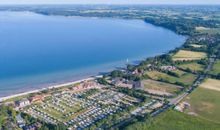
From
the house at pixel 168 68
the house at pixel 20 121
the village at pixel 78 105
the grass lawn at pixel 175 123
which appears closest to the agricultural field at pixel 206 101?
the grass lawn at pixel 175 123

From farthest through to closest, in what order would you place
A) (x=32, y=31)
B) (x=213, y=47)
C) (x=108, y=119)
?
(x=32, y=31) → (x=213, y=47) → (x=108, y=119)

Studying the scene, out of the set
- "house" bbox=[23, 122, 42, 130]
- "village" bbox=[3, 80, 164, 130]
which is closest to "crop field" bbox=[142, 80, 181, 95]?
"village" bbox=[3, 80, 164, 130]

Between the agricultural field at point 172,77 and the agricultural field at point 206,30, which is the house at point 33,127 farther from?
the agricultural field at point 206,30

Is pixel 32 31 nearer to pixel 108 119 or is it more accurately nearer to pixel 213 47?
pixel 213 47

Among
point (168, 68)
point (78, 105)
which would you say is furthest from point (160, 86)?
point (78, 105)

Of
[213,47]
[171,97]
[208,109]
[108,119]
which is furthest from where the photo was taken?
[213,47]

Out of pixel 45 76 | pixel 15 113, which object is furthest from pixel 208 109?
pixel 45 76

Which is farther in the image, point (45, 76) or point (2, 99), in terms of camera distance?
point (45, 76)

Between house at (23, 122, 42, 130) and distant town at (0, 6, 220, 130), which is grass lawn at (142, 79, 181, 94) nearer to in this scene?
distant town at (0, 6, 220, 130)
